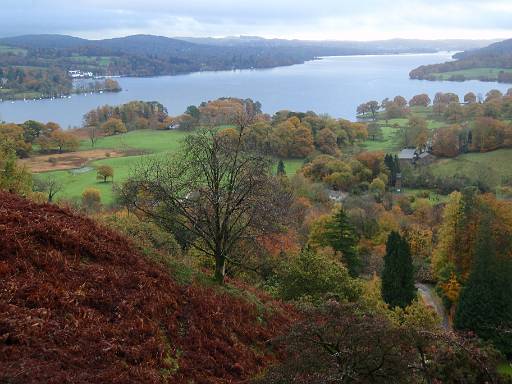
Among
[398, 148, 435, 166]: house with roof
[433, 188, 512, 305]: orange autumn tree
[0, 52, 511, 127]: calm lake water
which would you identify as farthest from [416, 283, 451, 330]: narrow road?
[0, 52, 511, 127]: calm lake water

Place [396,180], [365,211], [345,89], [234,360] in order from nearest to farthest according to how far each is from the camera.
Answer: [234,360] < [365,211] < [396,180] < [345,89]

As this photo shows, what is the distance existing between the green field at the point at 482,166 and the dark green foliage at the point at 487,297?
31.6 meters

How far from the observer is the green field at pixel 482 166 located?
49750 mm

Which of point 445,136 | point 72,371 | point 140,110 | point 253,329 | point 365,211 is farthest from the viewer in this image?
point 140,110

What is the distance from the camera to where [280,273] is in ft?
48.1

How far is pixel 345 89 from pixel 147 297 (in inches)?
4917

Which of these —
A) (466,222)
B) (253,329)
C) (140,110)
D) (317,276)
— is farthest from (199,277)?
(140,110)

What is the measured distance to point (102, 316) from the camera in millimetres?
7750

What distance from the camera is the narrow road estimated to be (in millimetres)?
22648

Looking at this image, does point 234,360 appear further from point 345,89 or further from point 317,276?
point 345,89

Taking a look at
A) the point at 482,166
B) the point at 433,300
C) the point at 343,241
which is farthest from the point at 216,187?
the point at 482,166

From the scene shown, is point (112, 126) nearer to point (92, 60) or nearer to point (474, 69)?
point (92, 60)

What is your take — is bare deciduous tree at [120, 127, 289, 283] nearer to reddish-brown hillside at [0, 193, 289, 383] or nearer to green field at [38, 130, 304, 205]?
reddish-brown hillside at [0, 193, 289, 383]

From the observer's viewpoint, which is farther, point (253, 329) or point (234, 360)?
point (253, 329)
